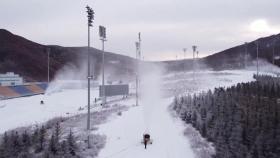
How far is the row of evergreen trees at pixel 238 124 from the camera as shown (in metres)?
19.5

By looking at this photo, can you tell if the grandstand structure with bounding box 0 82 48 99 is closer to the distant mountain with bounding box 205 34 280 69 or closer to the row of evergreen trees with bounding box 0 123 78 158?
the row of evergreen trees with bounding box 0 123 78 158

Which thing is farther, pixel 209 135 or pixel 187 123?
Result: pixel 187 123

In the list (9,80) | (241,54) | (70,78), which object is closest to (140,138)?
(9,80)

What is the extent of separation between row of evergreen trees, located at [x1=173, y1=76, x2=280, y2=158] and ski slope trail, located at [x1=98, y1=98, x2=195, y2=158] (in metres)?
1.69

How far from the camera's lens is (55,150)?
1827cm

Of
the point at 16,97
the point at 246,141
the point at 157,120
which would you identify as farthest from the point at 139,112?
the point at 16,97

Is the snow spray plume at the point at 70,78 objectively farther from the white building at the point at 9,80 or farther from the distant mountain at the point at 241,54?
the distant mountain at the point at 241,54

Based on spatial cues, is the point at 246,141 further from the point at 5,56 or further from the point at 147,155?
the point at 5,56

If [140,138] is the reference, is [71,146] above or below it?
above

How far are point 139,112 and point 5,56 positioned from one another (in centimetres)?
9706

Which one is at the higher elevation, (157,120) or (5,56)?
(5,56)

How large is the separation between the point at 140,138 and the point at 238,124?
276 inches

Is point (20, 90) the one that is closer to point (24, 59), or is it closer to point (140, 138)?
point (140, 138)

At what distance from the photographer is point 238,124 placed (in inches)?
910
